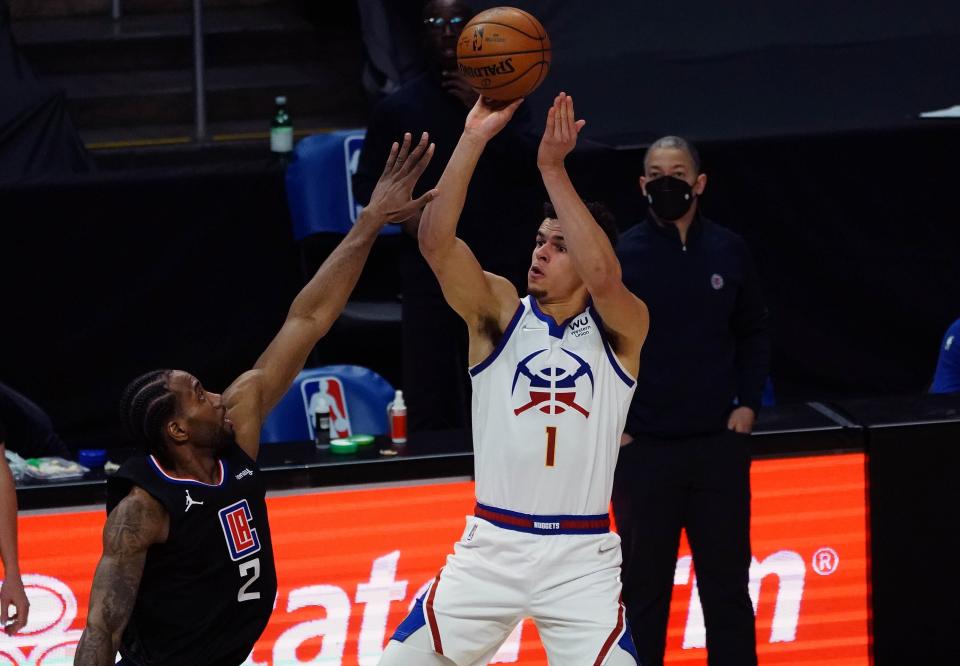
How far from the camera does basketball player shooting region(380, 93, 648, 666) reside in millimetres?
4734

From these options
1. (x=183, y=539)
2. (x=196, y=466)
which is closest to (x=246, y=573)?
(x=183, y=539)

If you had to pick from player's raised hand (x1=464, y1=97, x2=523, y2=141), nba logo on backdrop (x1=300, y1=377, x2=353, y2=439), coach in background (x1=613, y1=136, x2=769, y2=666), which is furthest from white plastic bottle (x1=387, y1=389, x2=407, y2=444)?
player's raised hand (x1=464, y1=97, x2=523, y2=141)

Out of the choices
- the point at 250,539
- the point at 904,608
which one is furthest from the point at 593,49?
the point at 250,539

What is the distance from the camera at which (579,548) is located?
4.80m

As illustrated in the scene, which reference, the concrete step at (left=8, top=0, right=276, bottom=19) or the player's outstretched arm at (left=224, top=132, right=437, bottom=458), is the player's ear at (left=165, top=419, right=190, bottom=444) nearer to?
the player's outstretched arm at (left=224, top=132, right=437, bottom=458)

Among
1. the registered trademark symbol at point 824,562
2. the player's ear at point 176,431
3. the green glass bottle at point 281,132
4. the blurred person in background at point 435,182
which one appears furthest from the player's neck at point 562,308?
the green glass bottle at point 281,132

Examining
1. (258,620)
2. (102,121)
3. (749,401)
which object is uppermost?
(102,121)

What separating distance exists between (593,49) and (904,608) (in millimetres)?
3724

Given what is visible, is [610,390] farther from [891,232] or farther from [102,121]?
[102,121]

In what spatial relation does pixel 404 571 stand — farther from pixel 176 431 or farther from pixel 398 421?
pixel 176 431

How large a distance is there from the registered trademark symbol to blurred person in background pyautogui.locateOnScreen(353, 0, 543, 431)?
1.59 meters

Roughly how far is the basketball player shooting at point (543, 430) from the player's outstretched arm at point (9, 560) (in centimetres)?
117

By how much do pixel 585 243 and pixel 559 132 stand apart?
0.35 metres

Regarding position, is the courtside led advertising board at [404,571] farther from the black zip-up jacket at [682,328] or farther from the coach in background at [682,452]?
the black zip-up jacket at [682,328]
